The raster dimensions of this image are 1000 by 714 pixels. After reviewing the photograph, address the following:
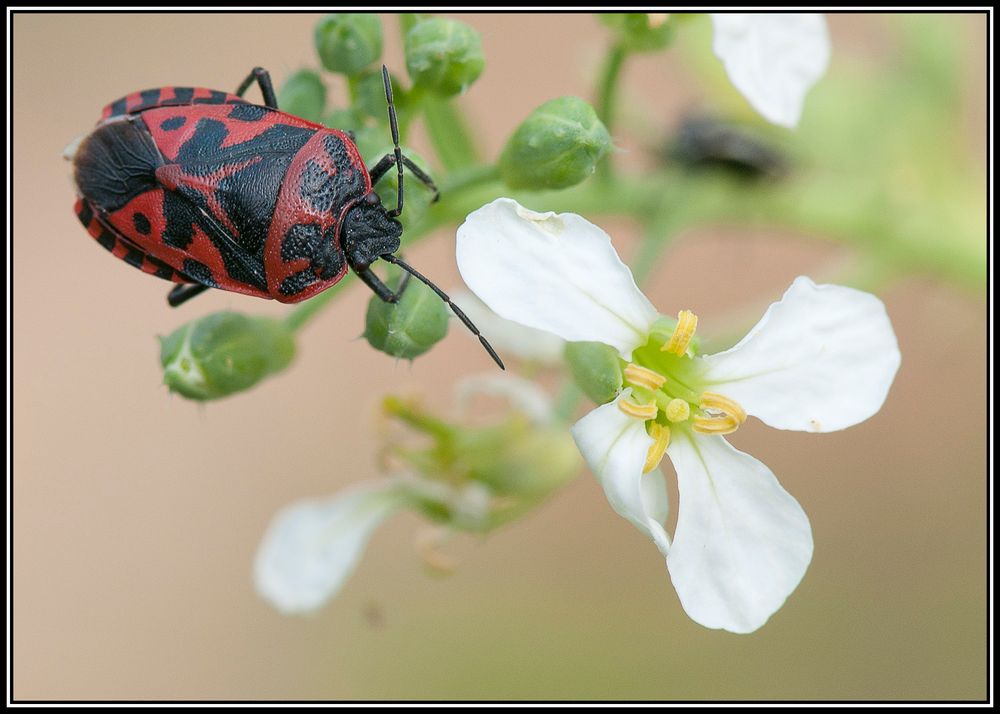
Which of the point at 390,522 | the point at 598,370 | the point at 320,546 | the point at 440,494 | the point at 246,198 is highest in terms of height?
the point at 246,198

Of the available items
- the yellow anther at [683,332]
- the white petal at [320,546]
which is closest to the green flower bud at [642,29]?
the yellow anther at [683,332]

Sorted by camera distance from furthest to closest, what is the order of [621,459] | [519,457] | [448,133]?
[519,457], [448,133], [621,459]

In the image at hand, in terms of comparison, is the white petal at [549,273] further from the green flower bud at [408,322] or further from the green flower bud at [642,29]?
the green flower bud at [642,29]

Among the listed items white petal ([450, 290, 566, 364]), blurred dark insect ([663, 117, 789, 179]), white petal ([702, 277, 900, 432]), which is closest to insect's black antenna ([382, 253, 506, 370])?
white petal ([702, 277, 900, 432])

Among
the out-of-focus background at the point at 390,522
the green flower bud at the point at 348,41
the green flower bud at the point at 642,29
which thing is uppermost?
the green flower bud at the point at 642,29

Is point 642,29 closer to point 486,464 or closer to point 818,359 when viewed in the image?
point 818,359

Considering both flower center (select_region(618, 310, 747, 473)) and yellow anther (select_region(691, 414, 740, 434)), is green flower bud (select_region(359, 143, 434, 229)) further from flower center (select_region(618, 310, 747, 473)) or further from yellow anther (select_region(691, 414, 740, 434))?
yellow anther (select_region(691, 414, 740, 434))

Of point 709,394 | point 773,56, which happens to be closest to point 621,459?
point 709,394

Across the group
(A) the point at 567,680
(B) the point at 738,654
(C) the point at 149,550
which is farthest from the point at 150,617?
(B) the point at 738,654
